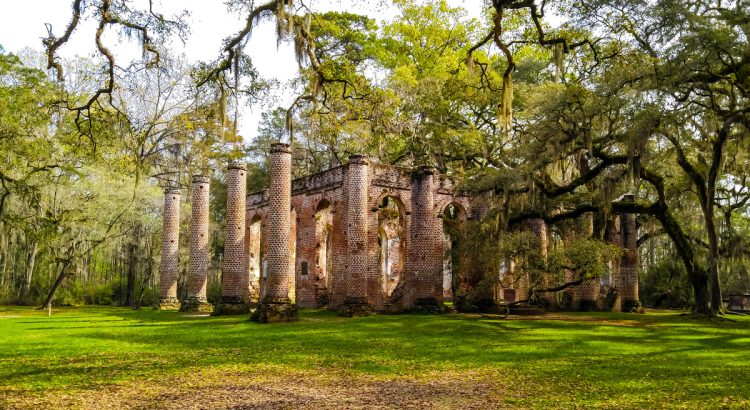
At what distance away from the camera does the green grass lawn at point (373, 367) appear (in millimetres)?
7477

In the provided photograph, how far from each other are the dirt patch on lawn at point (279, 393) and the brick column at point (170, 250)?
2021 cm

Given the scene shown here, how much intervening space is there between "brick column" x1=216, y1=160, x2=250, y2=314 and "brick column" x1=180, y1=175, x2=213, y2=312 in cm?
229

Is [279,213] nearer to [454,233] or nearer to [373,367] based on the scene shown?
[454,233]

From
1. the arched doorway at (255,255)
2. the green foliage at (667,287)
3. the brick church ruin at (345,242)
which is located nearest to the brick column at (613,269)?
the brick church ruin at (345,242)

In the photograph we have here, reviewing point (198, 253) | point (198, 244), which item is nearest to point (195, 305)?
point (198, 253)

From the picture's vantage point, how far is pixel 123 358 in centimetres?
1082

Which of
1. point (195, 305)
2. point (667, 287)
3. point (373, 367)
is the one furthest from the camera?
point (667, 287)

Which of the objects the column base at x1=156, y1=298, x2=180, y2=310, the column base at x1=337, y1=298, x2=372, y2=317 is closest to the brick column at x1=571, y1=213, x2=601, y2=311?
the column base at x1=337, y1=298, x2=372, y2=317

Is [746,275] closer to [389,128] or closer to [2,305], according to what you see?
[389,128]

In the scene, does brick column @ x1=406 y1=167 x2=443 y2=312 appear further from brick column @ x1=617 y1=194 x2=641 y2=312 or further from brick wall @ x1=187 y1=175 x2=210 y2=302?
brick column @ x1=617 y1=194 x2=641 y2=312

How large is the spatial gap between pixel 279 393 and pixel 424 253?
16.3m

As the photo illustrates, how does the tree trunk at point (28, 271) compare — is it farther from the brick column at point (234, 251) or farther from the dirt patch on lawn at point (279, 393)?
the dirt patch on lawn at point (279, 393)

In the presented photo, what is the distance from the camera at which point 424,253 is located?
23.9 m

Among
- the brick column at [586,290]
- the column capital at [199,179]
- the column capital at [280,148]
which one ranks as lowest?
the brick column at [586,290]
